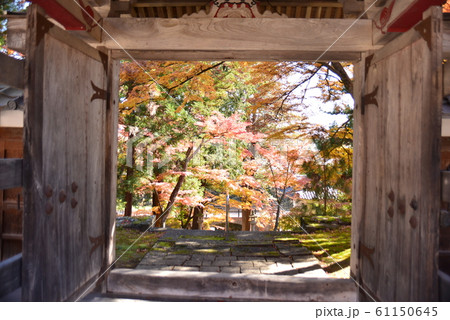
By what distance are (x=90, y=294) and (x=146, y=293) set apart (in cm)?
50

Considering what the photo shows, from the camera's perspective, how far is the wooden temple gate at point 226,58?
1929 millimetres

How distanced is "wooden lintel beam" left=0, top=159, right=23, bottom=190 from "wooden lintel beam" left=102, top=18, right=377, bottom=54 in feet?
5.08

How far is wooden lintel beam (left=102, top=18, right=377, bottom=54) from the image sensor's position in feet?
9.38

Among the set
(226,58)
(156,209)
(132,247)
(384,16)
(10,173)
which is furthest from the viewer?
(156,209)

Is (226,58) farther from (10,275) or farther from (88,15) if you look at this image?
(10,275)

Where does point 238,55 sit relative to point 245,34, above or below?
below

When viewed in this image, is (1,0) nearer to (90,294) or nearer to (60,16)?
(60,16)

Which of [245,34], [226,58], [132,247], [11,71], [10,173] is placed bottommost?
[132,247]

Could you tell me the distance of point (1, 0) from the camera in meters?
7.11

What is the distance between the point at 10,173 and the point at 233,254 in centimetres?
393

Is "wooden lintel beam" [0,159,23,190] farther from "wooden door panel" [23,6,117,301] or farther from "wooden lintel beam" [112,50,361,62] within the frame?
"wooden lintel beam" [112,50,361,62]

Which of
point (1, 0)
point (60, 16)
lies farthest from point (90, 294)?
point (1, 0)

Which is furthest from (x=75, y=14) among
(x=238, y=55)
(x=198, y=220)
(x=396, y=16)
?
(x=198, y=220)

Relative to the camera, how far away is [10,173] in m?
1.83
